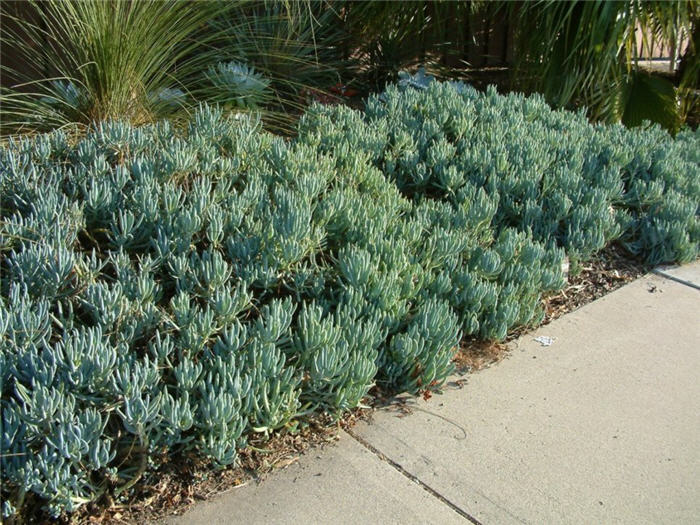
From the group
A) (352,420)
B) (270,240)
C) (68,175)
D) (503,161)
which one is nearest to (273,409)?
(352,420)

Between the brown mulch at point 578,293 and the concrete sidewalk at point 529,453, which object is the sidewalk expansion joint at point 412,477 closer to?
the concrete sidewalk at point 529,453

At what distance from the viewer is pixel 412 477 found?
9.29 ft

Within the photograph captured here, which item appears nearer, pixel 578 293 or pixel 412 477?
pixel 412 477

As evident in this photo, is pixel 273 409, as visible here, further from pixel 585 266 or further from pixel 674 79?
pixel 674 79

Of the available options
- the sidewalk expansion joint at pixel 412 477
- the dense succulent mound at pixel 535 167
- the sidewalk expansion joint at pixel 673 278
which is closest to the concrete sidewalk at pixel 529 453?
the sidewalk expansion joint at pixel 412 477

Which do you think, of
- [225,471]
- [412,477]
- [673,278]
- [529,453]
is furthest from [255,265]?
[673,278]

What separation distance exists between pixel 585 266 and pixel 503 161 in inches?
31.9

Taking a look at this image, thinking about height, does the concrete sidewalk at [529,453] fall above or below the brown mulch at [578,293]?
below

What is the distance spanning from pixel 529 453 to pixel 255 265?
1.34 m

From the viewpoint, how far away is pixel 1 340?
Result: 8.44ft

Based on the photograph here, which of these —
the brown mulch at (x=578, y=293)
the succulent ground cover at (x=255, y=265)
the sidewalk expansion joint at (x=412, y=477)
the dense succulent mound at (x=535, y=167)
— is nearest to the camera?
the succulent ground cover at (x=255, y=265)

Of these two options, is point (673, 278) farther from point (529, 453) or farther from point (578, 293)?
point (529, 453)

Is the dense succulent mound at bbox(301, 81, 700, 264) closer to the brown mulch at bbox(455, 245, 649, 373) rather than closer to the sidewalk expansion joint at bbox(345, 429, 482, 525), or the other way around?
the brown mulch at bbox(455, 245, 649, 373)

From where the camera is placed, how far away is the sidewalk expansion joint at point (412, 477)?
2660 millimetres
